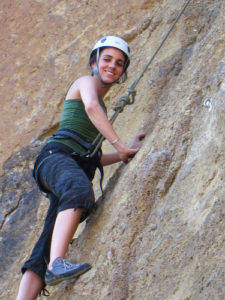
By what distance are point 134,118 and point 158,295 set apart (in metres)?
2.49

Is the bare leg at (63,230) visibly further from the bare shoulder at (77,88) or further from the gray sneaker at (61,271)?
the bare shoulder at (77,88)

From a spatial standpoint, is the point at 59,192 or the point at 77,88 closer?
the point at 59,192

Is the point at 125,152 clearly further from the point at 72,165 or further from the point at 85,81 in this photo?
the point at 85,81

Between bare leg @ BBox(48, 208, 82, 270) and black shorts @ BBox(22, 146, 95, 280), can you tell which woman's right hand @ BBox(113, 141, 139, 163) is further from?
bare leg @ BBox(48, 208, 82, 270)

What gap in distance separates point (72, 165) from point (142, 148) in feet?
1.82

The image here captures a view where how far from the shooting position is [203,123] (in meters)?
4.37

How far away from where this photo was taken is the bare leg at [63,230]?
425cm

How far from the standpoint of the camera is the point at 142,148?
4.78m

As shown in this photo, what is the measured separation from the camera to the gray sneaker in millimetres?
4125

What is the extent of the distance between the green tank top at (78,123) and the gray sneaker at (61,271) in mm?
925

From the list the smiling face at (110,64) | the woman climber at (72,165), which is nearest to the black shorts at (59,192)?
the woman climber at (72,165)

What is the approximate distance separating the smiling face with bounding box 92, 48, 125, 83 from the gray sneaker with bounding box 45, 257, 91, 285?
1.54 meters

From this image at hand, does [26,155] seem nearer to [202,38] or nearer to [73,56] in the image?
[73,56]

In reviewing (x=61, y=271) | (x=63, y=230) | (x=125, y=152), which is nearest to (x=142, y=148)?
(x=125, y=152)
